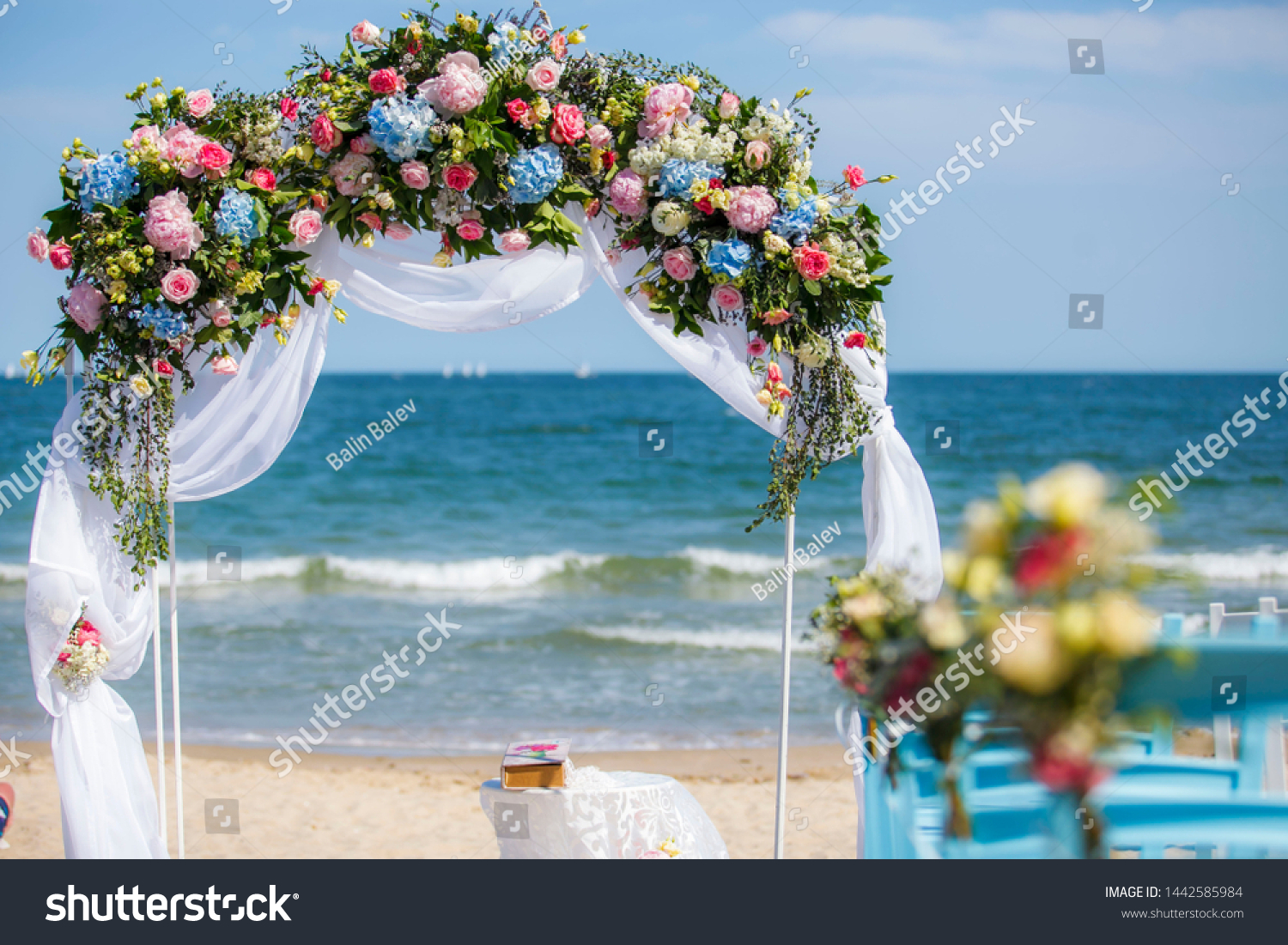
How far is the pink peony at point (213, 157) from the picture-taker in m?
3.06

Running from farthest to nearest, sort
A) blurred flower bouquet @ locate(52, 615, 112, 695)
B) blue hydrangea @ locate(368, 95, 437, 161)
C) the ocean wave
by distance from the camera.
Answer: the ocean wave, blurred flower bouquet @ locate(52, 615, 112, 695), blue hydrangea @ locate(368, 95, 437, 161)

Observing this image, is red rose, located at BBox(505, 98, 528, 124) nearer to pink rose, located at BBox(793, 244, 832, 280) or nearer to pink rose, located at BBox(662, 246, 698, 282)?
pink rose, located at BBox(662, 246, 698, 282)

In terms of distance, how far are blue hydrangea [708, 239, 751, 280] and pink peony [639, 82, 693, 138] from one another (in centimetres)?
41

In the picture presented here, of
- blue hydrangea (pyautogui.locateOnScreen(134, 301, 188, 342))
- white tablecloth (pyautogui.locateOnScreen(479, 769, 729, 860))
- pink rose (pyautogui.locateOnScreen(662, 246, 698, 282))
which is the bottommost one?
white tablecloth (pyautogui.locateOnScreen(479, 769, 729, 860))

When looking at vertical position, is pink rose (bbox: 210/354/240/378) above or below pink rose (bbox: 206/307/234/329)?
below

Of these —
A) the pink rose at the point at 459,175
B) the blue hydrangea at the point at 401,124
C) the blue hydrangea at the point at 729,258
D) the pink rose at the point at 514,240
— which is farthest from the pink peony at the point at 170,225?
the blue hydrangea at the point at 729,258

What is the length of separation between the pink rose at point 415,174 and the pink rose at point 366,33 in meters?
0.41

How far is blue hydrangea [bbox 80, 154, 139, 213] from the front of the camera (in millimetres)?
3039

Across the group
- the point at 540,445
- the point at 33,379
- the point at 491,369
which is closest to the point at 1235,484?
the point at 540,445

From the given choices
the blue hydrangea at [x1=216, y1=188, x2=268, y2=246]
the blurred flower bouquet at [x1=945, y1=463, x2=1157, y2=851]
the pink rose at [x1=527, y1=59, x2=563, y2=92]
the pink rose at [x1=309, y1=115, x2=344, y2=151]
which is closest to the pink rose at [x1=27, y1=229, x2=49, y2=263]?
the blue hydrangea at [x1=216, y1=188, x2=268, y2=246]

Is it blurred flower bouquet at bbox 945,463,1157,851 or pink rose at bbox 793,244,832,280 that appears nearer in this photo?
blurred flower bouquet at bbox 945,463,1157,851

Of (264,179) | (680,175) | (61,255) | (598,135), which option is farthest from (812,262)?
(61,255)

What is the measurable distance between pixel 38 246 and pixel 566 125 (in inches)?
66.0

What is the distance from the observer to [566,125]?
3084mm
